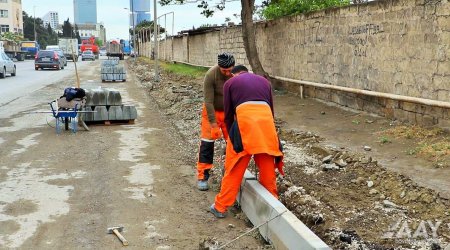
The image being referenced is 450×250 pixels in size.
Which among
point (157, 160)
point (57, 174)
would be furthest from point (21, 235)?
point (157, 160)

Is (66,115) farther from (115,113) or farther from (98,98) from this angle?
(115,113)

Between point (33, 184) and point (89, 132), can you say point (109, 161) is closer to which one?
point (33, 184)

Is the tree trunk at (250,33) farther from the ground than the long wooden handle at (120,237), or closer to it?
farther from the ground

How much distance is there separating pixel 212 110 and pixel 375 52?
5.46 m

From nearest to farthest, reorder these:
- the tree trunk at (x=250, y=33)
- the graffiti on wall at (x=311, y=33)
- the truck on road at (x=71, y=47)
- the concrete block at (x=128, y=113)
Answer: the concrete block at (x=128, y=113)
the graffiti on wall at (x=311, y=33)
the truck on road at (x=71, y=47)
the tree trunk at (x=250, y=33)

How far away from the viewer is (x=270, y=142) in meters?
5.34

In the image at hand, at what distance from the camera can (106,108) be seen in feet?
40.2

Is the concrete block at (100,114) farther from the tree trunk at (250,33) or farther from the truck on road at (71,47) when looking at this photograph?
the tree trunk at (250,33)

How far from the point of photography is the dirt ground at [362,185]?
16.3ft

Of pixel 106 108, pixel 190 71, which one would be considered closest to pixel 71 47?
pixel 106 108

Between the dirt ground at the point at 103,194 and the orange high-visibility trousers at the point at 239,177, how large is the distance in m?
0.27

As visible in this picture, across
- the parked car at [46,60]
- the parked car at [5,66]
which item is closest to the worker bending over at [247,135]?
the parked car at [5,66]

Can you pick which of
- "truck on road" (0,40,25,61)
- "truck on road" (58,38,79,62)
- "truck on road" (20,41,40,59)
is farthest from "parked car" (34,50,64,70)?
"truck on road" (20,41,40,59)

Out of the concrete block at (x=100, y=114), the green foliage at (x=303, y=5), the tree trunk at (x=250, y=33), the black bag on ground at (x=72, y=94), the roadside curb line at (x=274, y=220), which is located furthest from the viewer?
the green foliage at (x=303, y=5)
